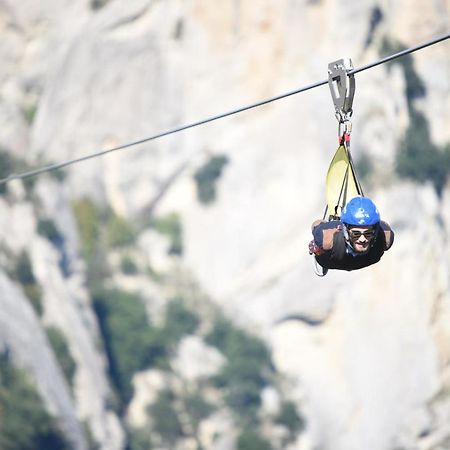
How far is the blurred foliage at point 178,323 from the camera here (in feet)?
265

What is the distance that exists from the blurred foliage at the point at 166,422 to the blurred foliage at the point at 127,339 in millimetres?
3517

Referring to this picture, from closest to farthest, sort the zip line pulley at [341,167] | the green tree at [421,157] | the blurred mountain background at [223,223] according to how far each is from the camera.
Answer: the zip line pulley at [341,167]
the blurred mountain background at [223,223]
the green tree at [421,157]

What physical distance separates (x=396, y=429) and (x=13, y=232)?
99.8 ft

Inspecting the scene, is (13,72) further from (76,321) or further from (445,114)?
(445,114)

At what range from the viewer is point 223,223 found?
8131 centimetres

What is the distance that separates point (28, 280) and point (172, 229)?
1343cm

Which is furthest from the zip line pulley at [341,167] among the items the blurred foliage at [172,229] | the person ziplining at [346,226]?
the blurred foliage at [172,229]

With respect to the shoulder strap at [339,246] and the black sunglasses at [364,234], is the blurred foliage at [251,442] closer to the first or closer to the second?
the shoulder strap at [339,246]

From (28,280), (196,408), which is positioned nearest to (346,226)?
(28,280)

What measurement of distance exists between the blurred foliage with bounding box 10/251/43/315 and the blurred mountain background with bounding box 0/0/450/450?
15 cm

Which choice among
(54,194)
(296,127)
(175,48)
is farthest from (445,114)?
(54,194)

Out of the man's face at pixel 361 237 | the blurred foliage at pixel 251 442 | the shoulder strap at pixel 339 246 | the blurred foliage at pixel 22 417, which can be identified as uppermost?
the blurred foliage at pixel 22 417

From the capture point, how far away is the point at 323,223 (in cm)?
1853

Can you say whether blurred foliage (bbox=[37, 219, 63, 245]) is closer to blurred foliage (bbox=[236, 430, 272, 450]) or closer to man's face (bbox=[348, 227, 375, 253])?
blurred foliage (bbox=[236, 430, 272, 450])
